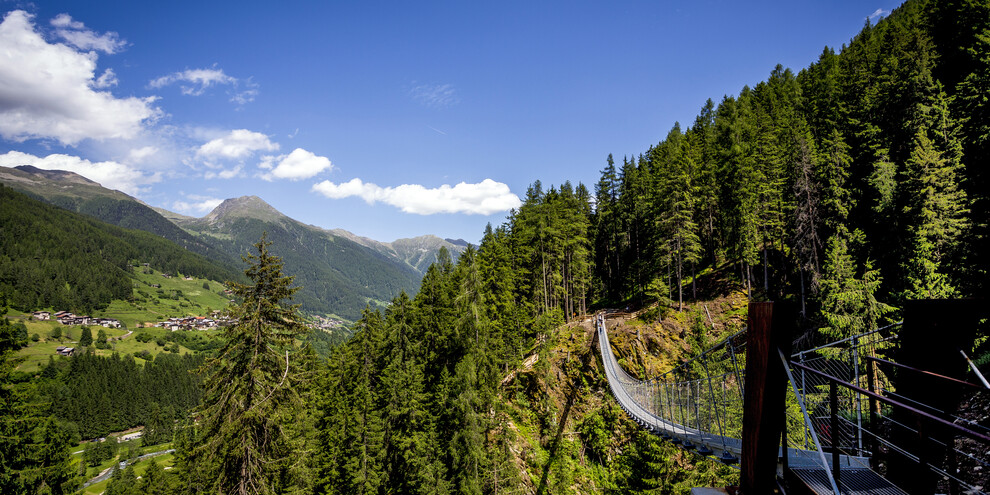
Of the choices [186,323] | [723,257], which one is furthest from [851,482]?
[186,323]

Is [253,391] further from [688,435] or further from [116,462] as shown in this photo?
[116,462]

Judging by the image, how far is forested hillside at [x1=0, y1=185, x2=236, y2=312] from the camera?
12988 centimetres

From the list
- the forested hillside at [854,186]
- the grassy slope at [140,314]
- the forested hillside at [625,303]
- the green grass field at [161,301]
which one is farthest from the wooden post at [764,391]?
the green grass field at [161,301]

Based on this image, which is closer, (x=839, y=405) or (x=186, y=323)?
(x=839, y=405)

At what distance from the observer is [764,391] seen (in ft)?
8.79

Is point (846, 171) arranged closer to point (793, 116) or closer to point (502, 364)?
point (793, 116)

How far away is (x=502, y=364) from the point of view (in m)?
25.2

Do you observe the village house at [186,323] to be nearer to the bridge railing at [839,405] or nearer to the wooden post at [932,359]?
the bridge railing at [839,405]

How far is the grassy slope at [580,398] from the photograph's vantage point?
19.5 m

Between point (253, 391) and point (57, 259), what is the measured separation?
703 feet

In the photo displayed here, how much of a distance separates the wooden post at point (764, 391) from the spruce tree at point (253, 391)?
9063mm

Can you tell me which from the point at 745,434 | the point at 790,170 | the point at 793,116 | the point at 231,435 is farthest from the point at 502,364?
the point at 793,116

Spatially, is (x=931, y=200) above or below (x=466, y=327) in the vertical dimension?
above

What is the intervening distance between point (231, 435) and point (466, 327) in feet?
42.1
